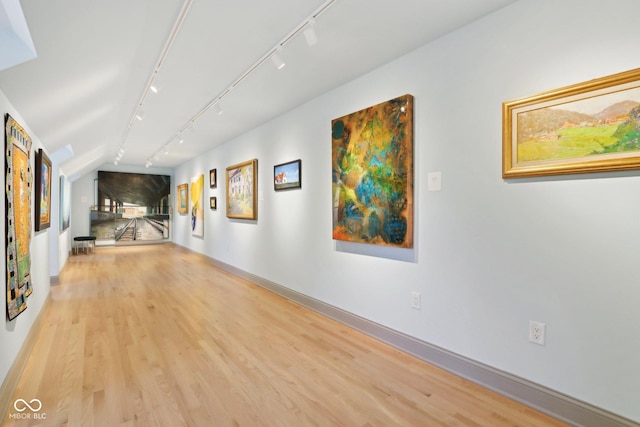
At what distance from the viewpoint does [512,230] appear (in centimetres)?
210

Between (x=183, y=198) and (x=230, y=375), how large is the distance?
783 centimetres

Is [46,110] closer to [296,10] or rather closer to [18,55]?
[18,55]

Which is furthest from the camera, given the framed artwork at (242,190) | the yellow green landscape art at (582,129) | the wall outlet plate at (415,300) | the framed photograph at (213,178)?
the framed photograph at (213,178)

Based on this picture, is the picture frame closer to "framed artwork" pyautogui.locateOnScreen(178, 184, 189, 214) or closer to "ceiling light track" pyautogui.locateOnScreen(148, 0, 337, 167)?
"framed artwork" pyautogui.locateOnScreen(178, 184, 189, 214)

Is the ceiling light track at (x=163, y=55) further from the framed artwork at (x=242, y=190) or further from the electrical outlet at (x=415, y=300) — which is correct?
the electrical outlet at (x=415, y=300)

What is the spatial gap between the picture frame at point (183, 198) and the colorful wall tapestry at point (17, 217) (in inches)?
247

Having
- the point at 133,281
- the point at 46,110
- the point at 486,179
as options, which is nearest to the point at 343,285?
the point at 486,179

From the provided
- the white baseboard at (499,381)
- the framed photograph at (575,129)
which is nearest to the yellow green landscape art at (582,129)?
the framed photograph at (575,129)

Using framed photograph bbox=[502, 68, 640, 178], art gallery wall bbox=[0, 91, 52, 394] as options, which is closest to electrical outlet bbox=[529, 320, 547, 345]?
framed photograph bbox=[502, 68, 640, 178]

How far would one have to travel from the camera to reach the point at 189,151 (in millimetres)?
7438

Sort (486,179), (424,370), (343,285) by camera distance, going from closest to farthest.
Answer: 1. (486,179)
2. (424,370)
3. (343,285)

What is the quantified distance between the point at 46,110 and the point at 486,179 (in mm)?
3841

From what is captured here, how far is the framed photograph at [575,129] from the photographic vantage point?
5.42ft

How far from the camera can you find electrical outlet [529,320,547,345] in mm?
1958
